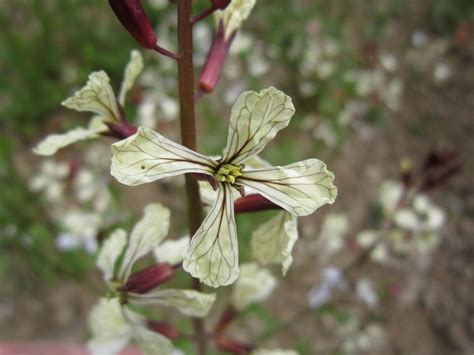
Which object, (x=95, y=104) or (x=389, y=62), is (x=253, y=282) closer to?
(x=95, y=104)

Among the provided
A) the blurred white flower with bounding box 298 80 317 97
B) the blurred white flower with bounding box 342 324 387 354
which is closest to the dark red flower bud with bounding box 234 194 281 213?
the blurred white flower with bounding box 342 324 387 354

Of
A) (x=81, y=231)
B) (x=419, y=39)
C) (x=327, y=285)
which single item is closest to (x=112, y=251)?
(x=81, y=231)

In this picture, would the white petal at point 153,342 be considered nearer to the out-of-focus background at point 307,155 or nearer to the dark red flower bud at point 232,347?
the dark red flower bud at point 232,347

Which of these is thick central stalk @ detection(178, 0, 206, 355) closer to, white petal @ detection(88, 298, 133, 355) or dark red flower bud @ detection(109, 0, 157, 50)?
dark red flower bud @ detection(109, 0, 157, 50)

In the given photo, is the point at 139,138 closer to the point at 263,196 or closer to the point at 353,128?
the point at 263,196

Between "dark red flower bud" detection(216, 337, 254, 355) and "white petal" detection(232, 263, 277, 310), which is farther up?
"white petal" detection(232, 263, 277, 310)
